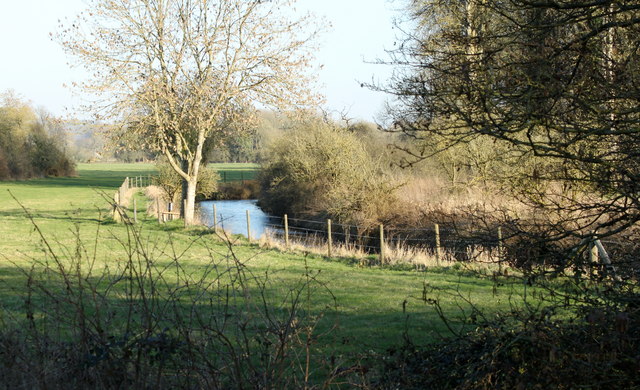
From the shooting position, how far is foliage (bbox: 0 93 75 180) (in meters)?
75.7

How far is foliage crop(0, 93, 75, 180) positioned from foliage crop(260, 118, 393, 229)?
158ft

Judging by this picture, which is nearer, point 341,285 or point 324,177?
point 341,285

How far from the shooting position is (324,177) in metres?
31.9

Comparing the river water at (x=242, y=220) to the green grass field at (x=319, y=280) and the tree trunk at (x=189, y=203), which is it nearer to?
the tree trunk at (x=189, y=203)

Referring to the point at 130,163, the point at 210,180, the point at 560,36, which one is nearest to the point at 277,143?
the point at 210,180

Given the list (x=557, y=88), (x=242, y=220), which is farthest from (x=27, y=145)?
(x=557, y=88)

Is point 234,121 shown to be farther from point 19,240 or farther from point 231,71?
point 19,240

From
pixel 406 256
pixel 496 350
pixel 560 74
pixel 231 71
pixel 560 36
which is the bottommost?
pixel 406 256

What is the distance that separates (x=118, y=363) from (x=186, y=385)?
1.77 feet

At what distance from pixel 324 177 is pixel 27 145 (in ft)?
205

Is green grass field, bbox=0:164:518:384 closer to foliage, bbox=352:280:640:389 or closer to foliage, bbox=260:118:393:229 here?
foliage, bbox=352:280:640:389

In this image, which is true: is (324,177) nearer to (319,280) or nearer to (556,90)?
(319,280)

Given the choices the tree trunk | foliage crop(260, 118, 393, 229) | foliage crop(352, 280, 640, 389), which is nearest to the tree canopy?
foliage crop(352, 280, 640, 389)

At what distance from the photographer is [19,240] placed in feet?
73.9
